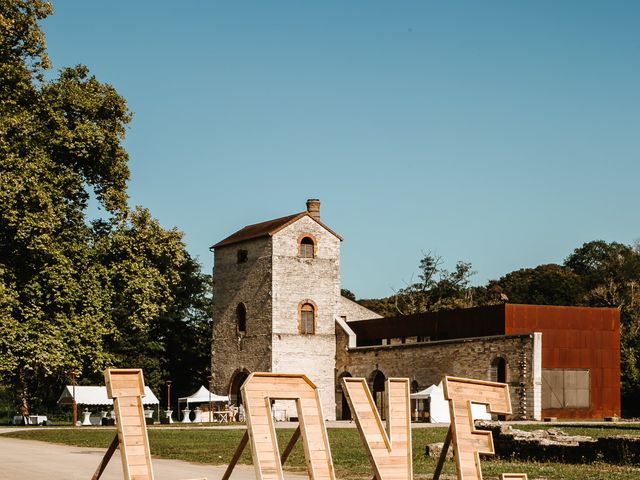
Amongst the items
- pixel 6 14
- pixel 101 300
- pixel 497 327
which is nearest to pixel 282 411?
pixel 497 327

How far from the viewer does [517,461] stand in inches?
699

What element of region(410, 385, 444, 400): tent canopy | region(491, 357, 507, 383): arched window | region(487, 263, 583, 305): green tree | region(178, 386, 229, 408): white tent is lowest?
region(178, 386, 229, 408): white tent

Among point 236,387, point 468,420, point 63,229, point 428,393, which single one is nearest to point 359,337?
point 236,387

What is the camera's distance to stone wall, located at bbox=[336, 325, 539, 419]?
39.6 meters

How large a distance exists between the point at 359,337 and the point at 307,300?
331 cm

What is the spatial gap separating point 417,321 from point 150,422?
13250 mm

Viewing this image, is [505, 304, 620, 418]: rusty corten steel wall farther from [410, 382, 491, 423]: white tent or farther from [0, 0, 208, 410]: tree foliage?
[0, 0, 208, 410]: tree foliage

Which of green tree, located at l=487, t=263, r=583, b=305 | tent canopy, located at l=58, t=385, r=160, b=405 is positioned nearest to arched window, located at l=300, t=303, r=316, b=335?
tent canopy, located at l=58, t=385, r=160, b=405

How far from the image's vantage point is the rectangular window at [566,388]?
4047cm

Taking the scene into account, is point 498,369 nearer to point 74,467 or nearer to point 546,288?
point 74,467

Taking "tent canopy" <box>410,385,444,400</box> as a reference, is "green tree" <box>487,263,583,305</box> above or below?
above

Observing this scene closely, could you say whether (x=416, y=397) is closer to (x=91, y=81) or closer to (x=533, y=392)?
(x=533, y=392)

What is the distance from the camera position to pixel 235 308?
52438 mm

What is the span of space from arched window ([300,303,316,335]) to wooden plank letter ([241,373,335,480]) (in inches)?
1611
